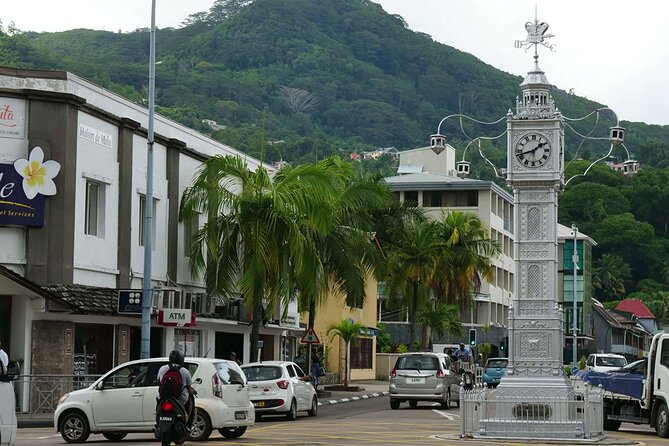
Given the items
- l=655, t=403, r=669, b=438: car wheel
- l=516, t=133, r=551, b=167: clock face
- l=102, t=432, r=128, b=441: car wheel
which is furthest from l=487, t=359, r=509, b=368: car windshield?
l=102, t=432, r=128, b=441: car wheel

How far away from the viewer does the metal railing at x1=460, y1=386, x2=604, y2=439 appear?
23.8 metres

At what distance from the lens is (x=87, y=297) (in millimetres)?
32594

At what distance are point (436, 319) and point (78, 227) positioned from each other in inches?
1732

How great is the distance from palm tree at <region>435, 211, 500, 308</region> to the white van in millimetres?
45988

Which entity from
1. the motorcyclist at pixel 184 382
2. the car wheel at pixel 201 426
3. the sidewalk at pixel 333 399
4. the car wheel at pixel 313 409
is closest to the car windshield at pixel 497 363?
the sidewalk at pixel 333 399

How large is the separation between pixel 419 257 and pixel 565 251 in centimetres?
5991

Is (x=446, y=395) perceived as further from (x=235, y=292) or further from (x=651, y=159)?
Result: (x=651, y=159)

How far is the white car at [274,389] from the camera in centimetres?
3069

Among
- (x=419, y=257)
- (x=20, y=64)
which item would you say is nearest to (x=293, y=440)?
(x=419, y=257)

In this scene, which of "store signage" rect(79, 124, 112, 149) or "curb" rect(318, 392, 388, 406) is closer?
"store signage" rect(79, 124, 112, 149)

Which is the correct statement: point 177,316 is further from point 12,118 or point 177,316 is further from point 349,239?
point 349,239

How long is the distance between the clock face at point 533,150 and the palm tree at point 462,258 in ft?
120

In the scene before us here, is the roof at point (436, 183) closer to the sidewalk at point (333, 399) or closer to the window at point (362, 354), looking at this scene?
the window at point (362, 354)

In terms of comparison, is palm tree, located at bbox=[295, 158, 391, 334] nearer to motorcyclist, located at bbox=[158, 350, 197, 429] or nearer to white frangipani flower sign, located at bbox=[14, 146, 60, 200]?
white frangipani flower sign, located at bbox=[14, 146, 60, 200]
